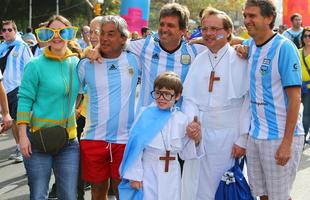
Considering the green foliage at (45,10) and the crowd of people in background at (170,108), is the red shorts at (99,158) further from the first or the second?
the green foliage at (45,10)

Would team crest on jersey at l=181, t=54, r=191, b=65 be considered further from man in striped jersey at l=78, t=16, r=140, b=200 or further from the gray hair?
the gray hair

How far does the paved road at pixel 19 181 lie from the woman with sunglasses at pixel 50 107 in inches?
76.7

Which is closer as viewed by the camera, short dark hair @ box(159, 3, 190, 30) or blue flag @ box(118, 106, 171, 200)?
blue flag @ box(118, 106, 171, 200)

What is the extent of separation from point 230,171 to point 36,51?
17.1 feet

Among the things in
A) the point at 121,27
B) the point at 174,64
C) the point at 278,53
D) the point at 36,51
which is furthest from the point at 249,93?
the point at 36,51

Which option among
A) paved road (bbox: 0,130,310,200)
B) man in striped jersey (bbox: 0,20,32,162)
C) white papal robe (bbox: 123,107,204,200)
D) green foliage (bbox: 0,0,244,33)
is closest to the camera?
white papal robe (bbox: 123,107,204,200)

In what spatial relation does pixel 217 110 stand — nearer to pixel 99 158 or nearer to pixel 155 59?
pixel 155 59

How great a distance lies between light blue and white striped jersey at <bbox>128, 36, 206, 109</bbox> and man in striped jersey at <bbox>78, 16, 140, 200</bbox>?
9cm

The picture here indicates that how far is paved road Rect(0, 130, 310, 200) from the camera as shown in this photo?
614cm

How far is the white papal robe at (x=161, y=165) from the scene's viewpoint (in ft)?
13.0

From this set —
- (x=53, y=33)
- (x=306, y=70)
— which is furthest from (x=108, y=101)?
(x=306, y=70)

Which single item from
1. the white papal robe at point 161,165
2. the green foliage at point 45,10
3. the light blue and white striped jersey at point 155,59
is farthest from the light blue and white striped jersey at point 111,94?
the green foliage at point 45,10

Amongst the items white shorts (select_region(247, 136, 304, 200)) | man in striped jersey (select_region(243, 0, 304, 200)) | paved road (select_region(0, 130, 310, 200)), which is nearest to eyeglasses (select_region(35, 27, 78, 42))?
man in striped jersey (select_region(243, 0, 304, 200))

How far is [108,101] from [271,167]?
57.7 inches
